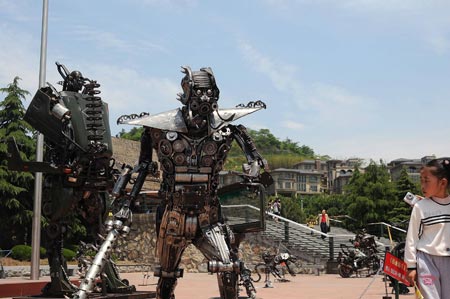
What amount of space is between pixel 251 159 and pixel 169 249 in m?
1.14

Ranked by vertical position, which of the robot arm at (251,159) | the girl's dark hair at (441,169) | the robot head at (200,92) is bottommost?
the girl's dark hair at (441,169)

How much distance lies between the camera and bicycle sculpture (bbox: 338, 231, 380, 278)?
1772 cm

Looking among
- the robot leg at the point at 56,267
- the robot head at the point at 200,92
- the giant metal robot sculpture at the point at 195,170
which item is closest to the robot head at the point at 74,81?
the robot leg at the point at 56,267

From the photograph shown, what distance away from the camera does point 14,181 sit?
21.0m

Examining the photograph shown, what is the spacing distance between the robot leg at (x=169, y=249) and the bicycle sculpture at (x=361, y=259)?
501 inches

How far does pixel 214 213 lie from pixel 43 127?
3.01 metres

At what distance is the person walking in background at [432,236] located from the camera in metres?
4.55

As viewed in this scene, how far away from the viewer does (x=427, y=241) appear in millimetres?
4668

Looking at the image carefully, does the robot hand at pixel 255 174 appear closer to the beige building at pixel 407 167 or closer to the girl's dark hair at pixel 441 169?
the girl's dark hair at pixel 441 169

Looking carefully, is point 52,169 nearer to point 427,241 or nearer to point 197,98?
point 197,98

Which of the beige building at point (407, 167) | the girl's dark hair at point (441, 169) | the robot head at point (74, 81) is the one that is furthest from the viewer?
the beige building at point (407, 167)

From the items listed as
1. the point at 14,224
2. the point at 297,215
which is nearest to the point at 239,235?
the point at 14,224

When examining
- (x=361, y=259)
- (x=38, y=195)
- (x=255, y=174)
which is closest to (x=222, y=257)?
(x=255, y=174)

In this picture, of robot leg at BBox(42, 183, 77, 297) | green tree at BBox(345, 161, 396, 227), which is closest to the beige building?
green tree at BBox(345, 161, 396, 227)
